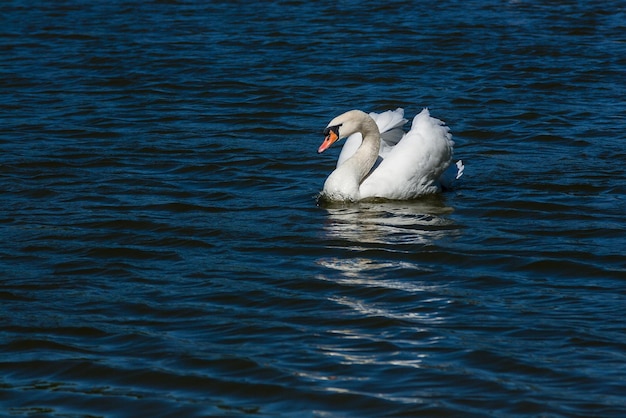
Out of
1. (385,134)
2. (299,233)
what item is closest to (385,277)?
(299,233)

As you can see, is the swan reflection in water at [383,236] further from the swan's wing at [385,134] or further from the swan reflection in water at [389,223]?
the swan's wing at [385,134]

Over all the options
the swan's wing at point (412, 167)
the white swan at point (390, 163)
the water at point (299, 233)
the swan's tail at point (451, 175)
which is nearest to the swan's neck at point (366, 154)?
the white swan at point (390, 163)

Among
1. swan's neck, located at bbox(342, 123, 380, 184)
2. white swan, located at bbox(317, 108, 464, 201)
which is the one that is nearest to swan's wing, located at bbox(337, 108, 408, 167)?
white swan, located at bbox(317, 108, 464, 201)

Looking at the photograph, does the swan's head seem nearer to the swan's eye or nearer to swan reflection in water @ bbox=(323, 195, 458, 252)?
the swan's eye

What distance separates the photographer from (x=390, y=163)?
10.5 metres

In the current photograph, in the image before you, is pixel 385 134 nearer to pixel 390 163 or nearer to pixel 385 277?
pixel 390 163

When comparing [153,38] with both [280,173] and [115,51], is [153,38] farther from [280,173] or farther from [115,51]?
[280,173]

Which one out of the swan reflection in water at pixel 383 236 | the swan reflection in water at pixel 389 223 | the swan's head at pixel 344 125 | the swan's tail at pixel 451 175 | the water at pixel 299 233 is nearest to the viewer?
the water at pixel 299 233

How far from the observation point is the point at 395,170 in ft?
34.3

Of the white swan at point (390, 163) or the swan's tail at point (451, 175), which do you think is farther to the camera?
the swan's tail at point (451, 175)

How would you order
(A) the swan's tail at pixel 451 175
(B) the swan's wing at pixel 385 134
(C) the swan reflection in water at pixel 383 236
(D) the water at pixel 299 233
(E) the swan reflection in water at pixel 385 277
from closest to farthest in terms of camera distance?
(D) the water at pixel 299 233
(E) the swan reflection in water at pixel 385 277
(C) the swan reflection in water at pixel 383 236
(A) the swan's tail at pixel 451 175
(B) the swan's wing at pixel 385 134

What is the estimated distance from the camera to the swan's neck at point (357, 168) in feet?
34.2

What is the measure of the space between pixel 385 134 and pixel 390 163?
1.06 m

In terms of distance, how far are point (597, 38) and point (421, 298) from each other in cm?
1103
